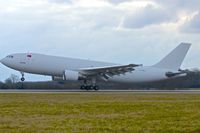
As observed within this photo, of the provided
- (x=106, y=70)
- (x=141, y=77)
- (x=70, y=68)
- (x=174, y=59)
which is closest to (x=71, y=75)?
(x=70, y=68)

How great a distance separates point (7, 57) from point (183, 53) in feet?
69.6

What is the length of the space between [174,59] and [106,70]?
458 inches

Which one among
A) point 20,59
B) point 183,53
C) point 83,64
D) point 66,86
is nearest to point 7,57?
point 20,59

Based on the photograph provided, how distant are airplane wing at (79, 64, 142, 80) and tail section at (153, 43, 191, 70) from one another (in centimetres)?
831

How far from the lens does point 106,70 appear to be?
5169cm

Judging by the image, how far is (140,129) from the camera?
498 inches

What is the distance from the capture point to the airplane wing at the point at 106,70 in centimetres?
5100

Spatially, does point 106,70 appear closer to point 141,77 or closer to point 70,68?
point 70,68

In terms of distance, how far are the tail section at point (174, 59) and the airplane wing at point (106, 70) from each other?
8305 millimetres

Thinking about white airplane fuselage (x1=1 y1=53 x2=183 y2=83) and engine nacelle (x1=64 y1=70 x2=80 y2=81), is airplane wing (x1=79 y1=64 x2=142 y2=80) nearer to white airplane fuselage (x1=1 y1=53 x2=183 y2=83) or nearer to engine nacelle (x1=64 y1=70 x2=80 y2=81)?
engine nacelle (x1=64 y1=70 x2=80 y2=81)

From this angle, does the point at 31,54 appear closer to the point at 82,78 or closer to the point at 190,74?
the point at 82,78

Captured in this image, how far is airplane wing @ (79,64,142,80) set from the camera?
51000 mm

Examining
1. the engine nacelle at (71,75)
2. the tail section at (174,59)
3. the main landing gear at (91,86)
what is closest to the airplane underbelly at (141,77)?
the tail section at (174,59)

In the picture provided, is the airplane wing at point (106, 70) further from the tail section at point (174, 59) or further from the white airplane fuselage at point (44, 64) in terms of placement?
the tail section at point (174, 59)
